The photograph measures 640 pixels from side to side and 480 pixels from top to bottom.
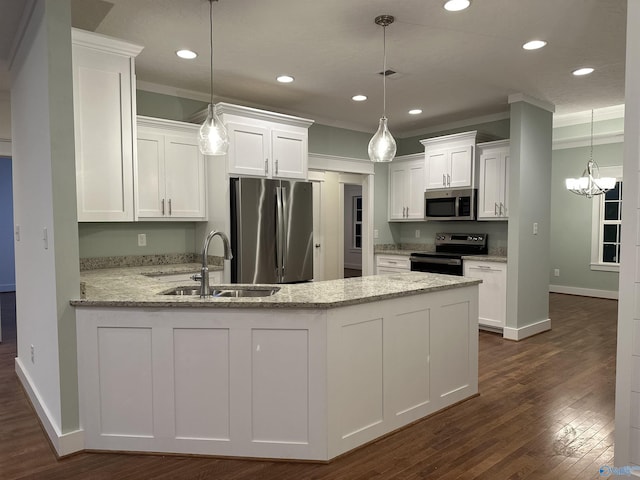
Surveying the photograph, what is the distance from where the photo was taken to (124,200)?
2969mm

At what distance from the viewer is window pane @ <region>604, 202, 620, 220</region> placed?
22.4 feet

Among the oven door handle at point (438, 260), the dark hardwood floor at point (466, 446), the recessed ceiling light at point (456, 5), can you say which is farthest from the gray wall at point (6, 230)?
the recessed ceiling light at point (456, 5)

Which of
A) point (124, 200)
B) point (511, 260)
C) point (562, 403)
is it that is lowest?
point (562, 403)

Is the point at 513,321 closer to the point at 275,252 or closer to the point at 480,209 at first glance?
the point at 480,209

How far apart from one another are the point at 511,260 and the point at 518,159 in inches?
43.1

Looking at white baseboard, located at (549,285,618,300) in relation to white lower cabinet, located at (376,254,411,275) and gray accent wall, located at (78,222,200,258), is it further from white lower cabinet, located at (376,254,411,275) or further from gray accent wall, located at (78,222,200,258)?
gray accent wall, located at (78,222,200,258)

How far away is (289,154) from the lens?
179 inches

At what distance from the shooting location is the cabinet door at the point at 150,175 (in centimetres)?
381

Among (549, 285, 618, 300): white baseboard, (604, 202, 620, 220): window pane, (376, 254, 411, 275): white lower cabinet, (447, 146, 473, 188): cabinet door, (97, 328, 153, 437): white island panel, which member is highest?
(447, 146, 473, 188): cabinet door

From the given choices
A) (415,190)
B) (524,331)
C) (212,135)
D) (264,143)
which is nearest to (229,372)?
(212,135)

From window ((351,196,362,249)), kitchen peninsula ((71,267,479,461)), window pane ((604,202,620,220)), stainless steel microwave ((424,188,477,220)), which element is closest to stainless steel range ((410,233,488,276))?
stainless steel microwave ((424,188,477,220))

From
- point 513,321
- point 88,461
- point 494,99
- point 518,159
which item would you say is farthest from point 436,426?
point 494,99

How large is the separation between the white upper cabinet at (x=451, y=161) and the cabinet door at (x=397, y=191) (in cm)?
53

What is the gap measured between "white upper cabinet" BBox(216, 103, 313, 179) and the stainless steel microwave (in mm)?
1958
